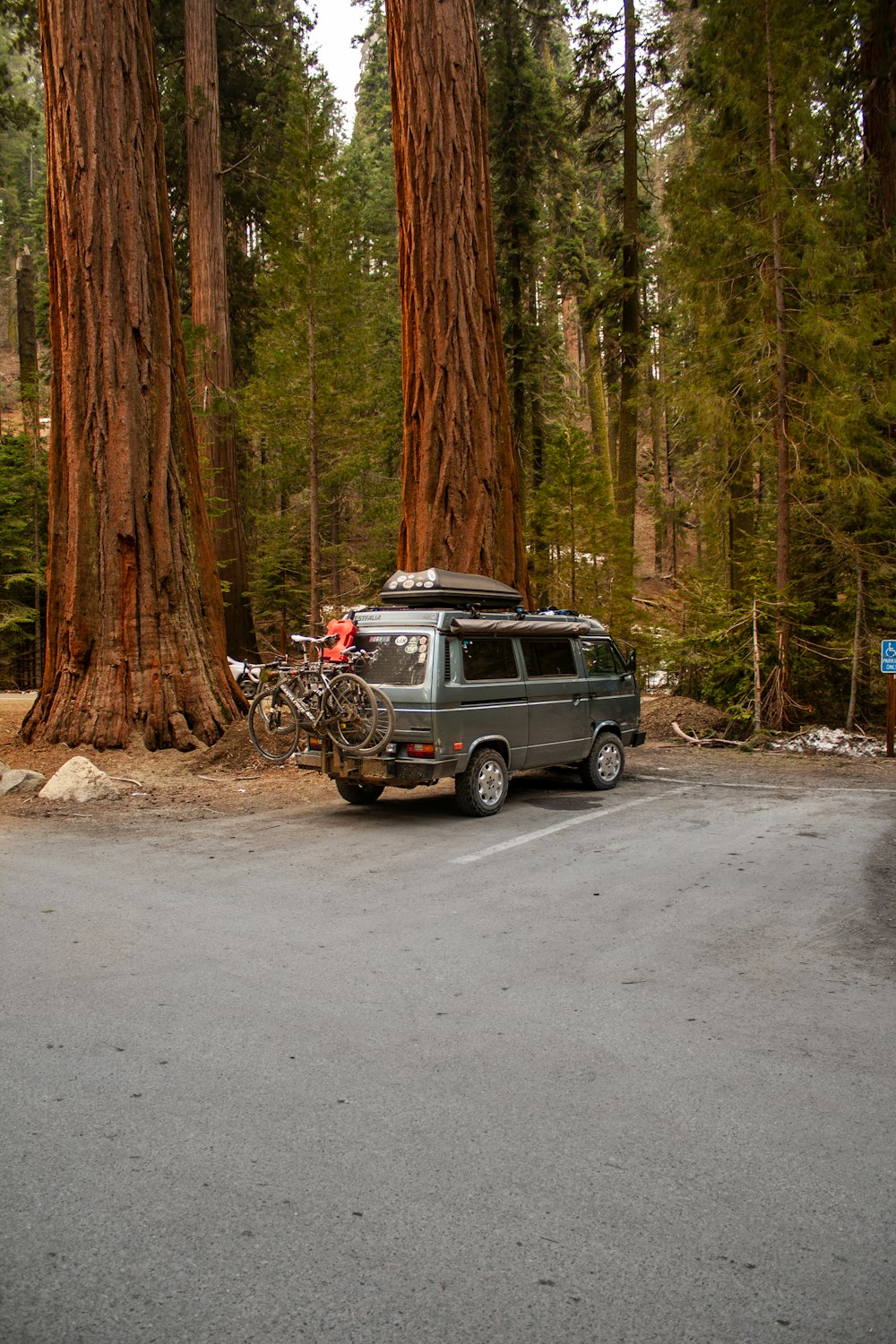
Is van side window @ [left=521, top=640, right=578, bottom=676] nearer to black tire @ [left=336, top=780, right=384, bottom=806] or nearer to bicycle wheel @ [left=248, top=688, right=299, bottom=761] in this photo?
black tire @ [left=336, top=780, right=384, bottom=806]

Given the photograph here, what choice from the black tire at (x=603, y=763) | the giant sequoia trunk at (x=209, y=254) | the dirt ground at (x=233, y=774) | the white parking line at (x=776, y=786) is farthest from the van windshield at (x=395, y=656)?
the giant sequoia trunk at (x=209, y=254)

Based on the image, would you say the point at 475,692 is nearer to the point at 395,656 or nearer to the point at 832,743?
the point at 395,656

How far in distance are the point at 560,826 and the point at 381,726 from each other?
1958 mm

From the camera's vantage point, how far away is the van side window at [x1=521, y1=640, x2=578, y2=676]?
1088 centimetres

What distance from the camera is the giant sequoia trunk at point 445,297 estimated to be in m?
13.9

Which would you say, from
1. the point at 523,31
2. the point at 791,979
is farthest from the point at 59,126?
the point at 523,31

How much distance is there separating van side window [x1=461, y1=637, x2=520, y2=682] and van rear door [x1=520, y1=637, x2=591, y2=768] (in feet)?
0.91

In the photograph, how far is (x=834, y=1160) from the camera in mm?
3316

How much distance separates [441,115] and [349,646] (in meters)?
8.57

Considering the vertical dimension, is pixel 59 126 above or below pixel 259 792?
above

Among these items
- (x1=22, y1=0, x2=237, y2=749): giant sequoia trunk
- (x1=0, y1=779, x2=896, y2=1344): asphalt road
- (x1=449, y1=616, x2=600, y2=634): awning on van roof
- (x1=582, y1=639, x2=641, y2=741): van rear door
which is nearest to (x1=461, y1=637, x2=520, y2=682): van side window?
(x1=449, y1=616, x2=600, y2=634): awning on van roof

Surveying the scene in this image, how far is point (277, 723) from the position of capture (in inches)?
414

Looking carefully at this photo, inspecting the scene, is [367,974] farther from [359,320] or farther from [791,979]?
[359,320]

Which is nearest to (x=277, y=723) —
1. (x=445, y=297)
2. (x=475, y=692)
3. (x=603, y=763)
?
(x=475, y=692)
